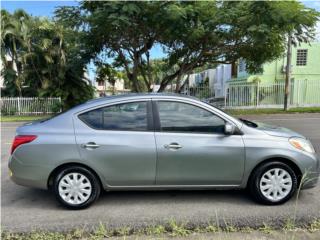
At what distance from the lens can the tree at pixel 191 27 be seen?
15.6 m

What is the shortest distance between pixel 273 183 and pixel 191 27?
1344 cm

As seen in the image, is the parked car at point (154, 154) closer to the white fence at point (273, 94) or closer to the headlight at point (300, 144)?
the headlight at point (300, 144)

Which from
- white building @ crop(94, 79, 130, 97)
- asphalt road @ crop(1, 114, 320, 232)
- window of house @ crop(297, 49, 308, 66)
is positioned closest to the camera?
asphalt road @ crop(1, 114, 320, 232)

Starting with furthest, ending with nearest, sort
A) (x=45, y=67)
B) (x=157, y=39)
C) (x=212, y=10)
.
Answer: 1. (x=45, y=67)
2. (x=157, y=39)
3. (x=212, y=10)

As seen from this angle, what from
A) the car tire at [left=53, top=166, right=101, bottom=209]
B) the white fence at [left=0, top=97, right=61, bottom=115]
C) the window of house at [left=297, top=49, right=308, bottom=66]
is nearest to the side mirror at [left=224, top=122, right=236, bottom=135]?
the car tire at [left=53, top=166, right=101, bottom=209]

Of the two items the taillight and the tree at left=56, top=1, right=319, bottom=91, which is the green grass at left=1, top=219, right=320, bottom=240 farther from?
the tree at left=56, top=1, right=319, bottom=91

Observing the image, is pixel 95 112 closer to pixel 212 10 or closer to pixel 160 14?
pixel 160 14

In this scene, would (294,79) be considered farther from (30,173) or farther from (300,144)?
(30,173)

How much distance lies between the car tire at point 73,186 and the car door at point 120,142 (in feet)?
0.68

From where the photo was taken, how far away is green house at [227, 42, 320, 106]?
22.6 meters

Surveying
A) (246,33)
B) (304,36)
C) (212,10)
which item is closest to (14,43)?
(212,10)

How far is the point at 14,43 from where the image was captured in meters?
25.1

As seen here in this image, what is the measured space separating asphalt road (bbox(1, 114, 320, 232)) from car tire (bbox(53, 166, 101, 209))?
0.13 meters

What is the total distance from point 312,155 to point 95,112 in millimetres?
3185
